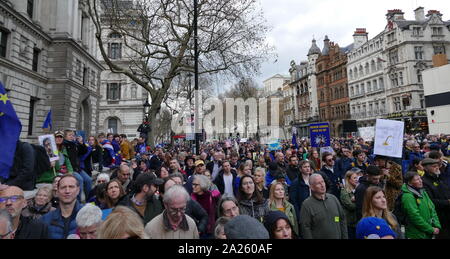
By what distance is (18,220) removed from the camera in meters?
2.72

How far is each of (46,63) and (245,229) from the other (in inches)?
1051

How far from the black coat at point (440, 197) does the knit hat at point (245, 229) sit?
3.74m

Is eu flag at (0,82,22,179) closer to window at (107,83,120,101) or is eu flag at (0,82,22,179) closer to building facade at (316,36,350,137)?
window at (107,83,120,101)

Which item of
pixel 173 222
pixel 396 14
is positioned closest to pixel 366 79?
pixel 396 14

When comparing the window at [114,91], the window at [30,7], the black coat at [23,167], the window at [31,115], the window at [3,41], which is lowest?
the black coat at [23,167]

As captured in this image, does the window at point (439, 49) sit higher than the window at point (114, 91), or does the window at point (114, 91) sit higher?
the window at point (439, 49)

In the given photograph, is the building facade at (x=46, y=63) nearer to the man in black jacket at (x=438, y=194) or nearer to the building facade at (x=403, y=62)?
the man in black jacket at (x=438, y=194)

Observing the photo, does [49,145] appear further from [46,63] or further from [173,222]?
[46,63]

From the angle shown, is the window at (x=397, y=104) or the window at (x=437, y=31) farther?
the window at (x=397, y=104)

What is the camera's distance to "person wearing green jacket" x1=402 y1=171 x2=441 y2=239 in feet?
11.6

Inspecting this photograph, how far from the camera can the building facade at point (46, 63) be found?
17.9 meters

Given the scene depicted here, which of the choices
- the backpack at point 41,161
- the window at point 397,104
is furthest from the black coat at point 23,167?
the window at point 397,104

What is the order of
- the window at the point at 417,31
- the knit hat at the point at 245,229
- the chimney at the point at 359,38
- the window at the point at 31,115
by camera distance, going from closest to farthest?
1. the knit hat at the point at 245,229
2. the window at the point at 31,115
3. the window at the point at 417,31
4. the chimney at the point at 359,38
